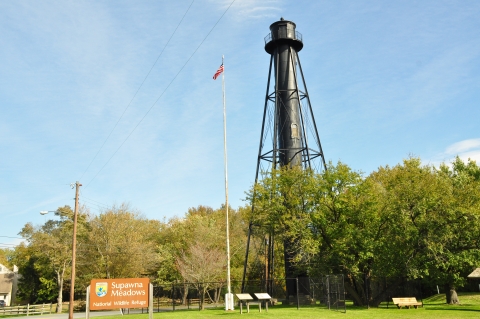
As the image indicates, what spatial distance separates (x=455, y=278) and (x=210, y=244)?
1019 inches

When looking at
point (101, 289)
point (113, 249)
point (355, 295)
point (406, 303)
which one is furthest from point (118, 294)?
point (113, 249)

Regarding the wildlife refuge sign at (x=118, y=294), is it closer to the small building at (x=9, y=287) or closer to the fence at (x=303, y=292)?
the fence at (x=303, y=292)

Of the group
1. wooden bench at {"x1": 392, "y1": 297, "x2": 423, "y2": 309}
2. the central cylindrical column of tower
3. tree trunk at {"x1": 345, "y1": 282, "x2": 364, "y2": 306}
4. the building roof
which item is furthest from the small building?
the building roof

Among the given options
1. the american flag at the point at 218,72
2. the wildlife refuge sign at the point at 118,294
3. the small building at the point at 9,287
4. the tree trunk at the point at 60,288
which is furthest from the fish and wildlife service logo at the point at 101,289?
the small building at the point at 9,287

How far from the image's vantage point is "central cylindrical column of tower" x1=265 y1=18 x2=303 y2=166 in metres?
33.4

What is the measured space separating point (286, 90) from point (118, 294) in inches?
876

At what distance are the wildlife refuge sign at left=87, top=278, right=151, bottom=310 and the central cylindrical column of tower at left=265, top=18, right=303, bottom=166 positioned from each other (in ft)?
61.8

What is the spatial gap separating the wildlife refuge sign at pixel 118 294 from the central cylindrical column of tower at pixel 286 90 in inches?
742

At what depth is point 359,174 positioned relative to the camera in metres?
28.2

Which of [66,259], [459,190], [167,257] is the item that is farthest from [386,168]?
[66,259]

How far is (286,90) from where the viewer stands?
111 feet

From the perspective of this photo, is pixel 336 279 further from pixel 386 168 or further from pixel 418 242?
pixel 386 168

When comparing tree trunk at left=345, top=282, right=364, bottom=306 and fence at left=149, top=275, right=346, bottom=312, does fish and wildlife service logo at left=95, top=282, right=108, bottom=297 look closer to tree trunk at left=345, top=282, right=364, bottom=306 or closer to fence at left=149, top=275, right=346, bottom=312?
fence at left=149, top=275, right=346, bottom=312

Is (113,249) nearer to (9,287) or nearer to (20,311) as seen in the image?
(20,311)
